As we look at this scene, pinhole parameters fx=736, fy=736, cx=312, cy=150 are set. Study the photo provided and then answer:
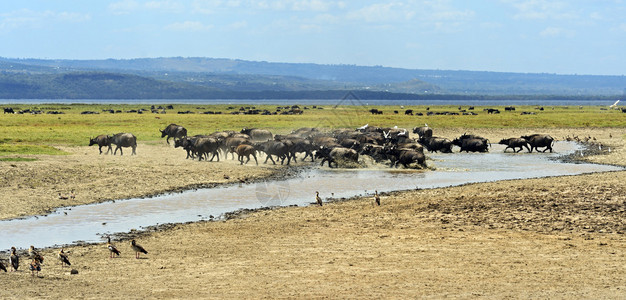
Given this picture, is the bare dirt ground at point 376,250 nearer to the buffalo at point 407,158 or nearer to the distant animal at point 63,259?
the distant animal at point 63,259

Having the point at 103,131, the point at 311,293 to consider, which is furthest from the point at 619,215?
the point at 103,131

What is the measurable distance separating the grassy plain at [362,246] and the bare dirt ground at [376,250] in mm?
33

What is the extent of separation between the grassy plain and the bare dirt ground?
0.11ft

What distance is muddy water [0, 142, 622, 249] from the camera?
18.1 m

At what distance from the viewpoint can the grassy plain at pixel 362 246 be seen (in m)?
11.8

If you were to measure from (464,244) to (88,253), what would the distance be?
25.6ft

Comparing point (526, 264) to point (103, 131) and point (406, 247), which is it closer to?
point (406, 247)

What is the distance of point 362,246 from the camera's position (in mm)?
15523

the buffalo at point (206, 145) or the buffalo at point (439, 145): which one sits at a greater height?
the buffalo at point (206, 145)

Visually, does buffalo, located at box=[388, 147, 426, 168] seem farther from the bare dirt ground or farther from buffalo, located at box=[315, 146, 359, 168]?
the bare dirt ground

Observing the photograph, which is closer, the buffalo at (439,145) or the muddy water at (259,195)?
the muddy water at (259,195)

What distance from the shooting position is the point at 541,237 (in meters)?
16.1

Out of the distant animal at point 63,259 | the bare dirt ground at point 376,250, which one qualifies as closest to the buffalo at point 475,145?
the bare dirt ground at point 376,250

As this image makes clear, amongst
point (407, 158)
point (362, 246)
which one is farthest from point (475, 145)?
point (362, 246)
